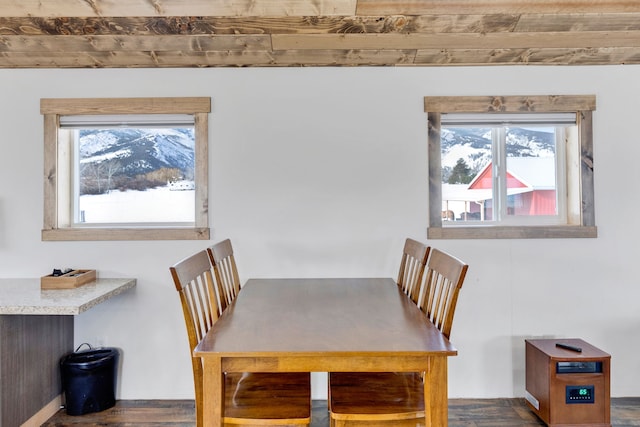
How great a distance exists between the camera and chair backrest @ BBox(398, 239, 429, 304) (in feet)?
6.48

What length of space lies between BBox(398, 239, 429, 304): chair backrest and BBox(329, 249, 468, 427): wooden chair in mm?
178

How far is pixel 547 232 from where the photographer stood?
2549 millimetres

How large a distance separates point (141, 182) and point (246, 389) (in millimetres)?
1726

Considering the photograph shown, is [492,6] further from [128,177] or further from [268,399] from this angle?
[128,177]

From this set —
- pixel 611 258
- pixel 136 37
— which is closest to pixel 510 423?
pixel 611 258

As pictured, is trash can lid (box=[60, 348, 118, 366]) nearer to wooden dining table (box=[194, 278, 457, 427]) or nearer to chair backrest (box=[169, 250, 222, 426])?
chair backrest (box=[169, 250, 222, 426])

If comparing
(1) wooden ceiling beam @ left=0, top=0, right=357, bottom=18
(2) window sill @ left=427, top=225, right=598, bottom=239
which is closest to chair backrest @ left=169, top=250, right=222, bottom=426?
(1) wooden ceiling beam @ left=0, top=0, right=357, bottom=18

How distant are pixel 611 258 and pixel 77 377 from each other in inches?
137

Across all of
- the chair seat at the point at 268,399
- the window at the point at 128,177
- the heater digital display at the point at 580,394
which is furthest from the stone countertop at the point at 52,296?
the heater digital display at the point at 580,394

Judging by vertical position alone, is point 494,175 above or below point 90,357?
above

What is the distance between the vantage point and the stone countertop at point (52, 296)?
6.33ft

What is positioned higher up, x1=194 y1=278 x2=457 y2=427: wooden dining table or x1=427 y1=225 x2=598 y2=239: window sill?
x1=427 y1=225 x2=598 y2=239: window sill

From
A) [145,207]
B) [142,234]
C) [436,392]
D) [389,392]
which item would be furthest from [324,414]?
[145,207]

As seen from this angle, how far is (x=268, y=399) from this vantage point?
156 centimetres
